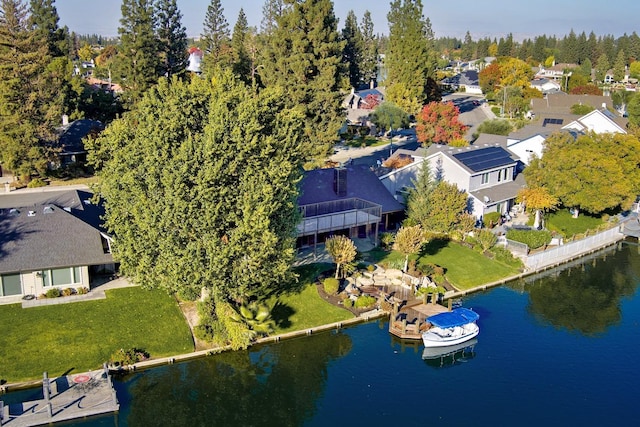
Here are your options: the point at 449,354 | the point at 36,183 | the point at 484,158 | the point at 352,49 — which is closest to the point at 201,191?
the point at 449,354

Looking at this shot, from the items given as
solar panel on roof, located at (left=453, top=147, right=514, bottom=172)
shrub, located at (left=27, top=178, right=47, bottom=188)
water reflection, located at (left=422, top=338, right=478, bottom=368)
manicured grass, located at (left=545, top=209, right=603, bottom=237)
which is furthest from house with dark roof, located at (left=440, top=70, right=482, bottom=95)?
water reflection, located at (left=422, top=338, right=478, bottom=368)

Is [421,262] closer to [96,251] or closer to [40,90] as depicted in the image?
[96,251]

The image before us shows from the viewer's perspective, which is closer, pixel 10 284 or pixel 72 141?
pixel 10 284

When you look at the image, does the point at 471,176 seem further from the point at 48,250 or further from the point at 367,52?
the point at 367,52

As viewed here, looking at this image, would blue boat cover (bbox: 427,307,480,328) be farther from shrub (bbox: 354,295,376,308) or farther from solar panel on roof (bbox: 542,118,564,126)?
solar panel on roof (bbox: 542,118,564,126)

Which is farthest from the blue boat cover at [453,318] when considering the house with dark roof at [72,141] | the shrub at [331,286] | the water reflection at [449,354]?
the house with dark roof at [72,141]

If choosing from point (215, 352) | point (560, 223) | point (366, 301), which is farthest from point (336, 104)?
Answer: point (215, 352)
